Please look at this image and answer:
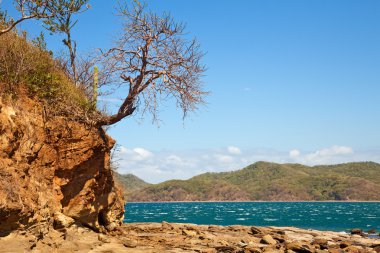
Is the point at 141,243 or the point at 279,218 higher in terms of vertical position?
the point at 279,218

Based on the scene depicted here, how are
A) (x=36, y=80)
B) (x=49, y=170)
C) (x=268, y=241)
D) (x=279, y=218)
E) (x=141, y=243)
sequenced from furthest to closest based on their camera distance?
1. (x=279, y=218)
2. (x=268, y=241)
3. (x=141, y=243)
4. (x=36, y=80)
5. (x=49, y=170)

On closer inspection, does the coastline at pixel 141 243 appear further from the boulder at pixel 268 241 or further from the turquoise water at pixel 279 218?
the turquoise water at pixel 279 218

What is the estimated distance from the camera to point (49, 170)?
14266mm

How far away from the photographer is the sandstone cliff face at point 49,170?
39.3 feet

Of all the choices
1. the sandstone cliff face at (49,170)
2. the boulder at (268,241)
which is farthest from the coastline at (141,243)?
the sandstone cliff face at (49,170)

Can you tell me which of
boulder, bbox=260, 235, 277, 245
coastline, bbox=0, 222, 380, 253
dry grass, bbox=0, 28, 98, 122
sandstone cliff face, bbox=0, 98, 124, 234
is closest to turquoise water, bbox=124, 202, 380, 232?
boulder, bbox=260, 235, 277, 245

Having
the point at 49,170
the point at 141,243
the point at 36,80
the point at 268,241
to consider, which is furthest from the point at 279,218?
the point at 36,80

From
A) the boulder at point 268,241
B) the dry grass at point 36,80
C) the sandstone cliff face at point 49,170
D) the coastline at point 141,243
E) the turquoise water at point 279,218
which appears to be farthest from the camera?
the turquoise water at point 279,218

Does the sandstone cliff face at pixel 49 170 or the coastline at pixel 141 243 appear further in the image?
the coastline at pixel 141 243

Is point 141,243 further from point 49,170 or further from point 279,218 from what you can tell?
point 279,218

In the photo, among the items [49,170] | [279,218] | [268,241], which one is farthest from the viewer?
[279,218]

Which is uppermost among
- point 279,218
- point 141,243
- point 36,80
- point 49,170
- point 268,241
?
point 36,80

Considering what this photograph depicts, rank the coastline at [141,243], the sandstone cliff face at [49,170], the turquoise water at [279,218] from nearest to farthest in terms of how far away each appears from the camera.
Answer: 1. the sandstone cliff face at [49,170]
2. the coastline at [141,243]
3. the turquoise water at [279,218]

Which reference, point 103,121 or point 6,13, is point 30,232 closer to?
point 103,121
